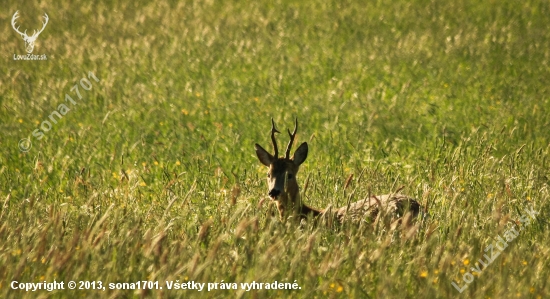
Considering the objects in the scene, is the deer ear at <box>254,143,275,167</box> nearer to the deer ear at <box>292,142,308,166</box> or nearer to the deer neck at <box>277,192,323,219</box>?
the deer ear at <box>292,142,308,166</box>

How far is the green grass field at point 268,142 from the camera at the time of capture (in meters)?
5.64

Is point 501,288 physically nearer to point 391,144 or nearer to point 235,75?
point 391,144

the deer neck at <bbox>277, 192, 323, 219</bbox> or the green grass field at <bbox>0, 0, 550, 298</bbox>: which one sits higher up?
the green grass field at <bbox>0, 0, 550, 298</bbox>

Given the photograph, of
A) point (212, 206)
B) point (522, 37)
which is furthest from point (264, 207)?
point (522, 37)

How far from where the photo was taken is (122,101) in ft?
44.1

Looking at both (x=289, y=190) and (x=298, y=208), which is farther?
(x=289, y=190)

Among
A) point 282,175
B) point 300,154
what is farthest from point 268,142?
point 282,175

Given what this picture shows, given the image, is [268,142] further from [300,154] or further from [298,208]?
[298,208]

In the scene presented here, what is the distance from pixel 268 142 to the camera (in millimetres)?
11398

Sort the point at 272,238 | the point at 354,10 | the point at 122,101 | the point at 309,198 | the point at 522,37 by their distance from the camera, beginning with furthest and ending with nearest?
the point at 354,10 → the point at 522,37 → the point at 122,101 → the point at 309,198 → the point at 272,238

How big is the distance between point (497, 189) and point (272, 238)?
2894mm

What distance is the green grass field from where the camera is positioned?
18.5 feet

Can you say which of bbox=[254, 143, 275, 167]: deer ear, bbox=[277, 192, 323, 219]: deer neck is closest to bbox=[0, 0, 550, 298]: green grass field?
bbox=[277, 192, 323, 219]: deer neck

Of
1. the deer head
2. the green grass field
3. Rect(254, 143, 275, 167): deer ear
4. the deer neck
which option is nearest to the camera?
the green grass field
